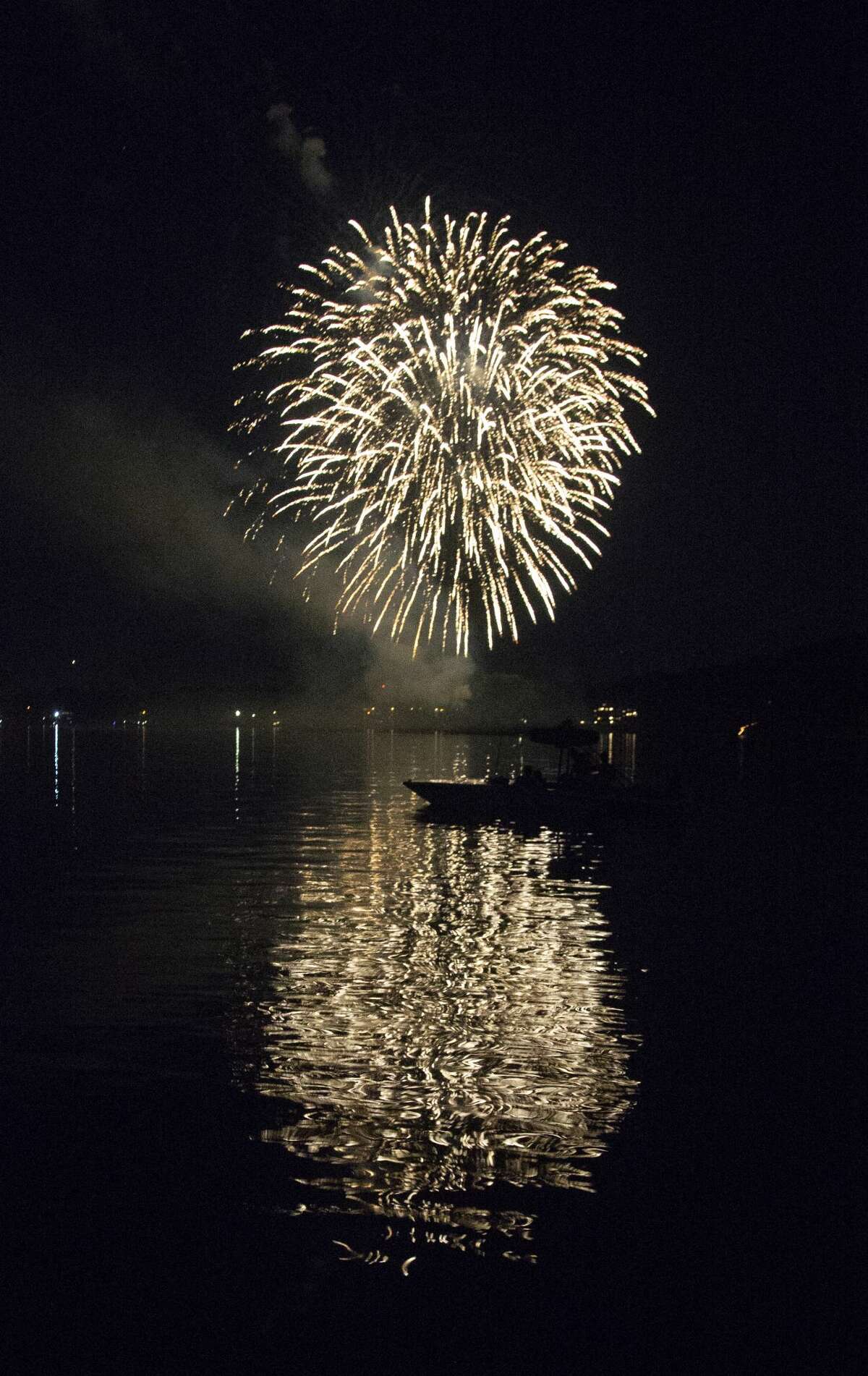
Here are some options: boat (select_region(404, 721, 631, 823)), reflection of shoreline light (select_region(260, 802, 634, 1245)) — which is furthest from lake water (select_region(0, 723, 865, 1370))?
boat (select_region(404, 721, 631, 823))

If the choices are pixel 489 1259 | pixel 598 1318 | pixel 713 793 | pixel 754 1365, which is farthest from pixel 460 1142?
pixel 713 793

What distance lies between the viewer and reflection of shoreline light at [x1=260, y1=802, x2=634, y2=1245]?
422 inches

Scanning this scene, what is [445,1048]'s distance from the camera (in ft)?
49.1

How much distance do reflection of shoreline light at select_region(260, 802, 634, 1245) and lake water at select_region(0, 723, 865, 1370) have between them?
53 mm

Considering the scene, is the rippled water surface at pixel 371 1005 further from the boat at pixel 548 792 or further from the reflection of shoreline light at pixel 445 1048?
the boat at pixel 548 792

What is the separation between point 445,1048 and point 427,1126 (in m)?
3.12

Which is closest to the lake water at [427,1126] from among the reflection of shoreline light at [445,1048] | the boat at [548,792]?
the reflection of shoreline light at [445,1048]

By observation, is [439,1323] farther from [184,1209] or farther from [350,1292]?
[184,1209]

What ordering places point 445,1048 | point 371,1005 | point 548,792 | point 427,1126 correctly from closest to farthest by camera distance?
point 427,1126, point 445,1048, point 371,1005, point 548,792

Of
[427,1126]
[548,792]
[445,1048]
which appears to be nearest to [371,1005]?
[445,1048]

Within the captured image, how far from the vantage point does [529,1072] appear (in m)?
13.9

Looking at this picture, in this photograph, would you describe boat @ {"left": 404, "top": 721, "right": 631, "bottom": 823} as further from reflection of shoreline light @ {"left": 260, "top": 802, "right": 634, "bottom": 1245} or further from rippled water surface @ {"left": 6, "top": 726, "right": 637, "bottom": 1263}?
reflection of shoreline light @ {"left": 260, "top": 802, "right": 634, "bottom": 1245}

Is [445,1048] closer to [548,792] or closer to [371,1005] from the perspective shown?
[371,1005]

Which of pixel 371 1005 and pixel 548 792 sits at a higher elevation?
pixel 548 792
